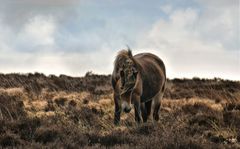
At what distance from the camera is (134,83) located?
861cm

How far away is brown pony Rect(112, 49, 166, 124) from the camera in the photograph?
8500 millimetres

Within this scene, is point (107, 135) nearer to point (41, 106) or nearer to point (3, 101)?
point (3, 101)

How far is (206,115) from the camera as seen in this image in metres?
10.2

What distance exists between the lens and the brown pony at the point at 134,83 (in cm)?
850

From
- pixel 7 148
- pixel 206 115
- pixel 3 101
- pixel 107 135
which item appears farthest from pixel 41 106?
pixel 7 148

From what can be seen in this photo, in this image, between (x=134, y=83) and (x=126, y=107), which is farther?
(x=134, y=83)

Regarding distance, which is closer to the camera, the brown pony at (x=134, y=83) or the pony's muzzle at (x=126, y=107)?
the pony's muzzle at (x=126, y=107)

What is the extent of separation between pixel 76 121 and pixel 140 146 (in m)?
4.23

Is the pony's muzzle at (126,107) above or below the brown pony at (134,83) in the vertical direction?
below

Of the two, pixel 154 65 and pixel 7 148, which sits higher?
pixel 154 65

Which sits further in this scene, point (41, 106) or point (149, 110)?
point (41, 106)

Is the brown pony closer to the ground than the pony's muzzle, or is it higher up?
higher up

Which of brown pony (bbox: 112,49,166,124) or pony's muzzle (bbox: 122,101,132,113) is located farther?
brown pony (bbox: 112,49,166,124)

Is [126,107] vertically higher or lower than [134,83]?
lower
